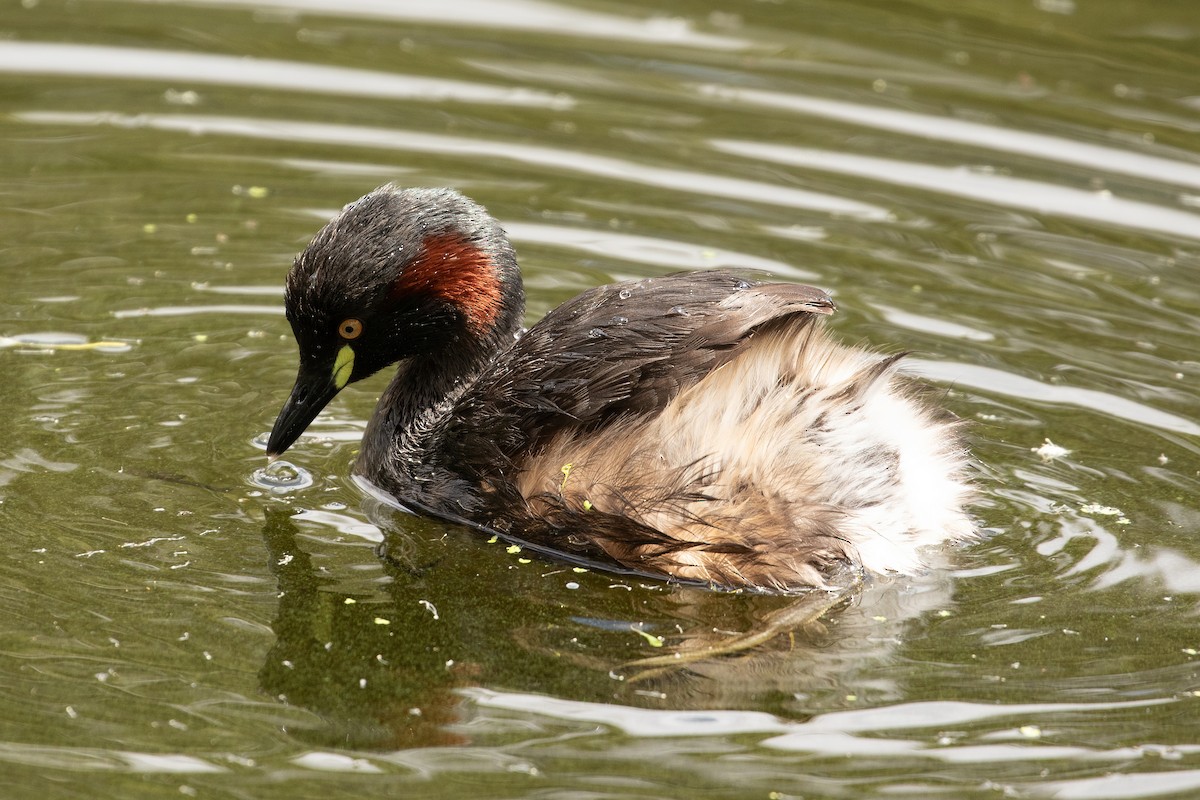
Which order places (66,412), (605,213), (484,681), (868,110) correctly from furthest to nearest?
(868,110), (605,213), (66,412), (484,681)

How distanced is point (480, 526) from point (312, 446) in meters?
0.99

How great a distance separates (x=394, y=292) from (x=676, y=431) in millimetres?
1291

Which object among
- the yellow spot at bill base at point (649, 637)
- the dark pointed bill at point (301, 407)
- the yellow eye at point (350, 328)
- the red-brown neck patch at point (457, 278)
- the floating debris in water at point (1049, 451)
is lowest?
the yellow spot at bill base at point (649, 637)

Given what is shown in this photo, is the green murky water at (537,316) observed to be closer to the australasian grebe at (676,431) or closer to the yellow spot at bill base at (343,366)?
the australasian grebe at (676,431)

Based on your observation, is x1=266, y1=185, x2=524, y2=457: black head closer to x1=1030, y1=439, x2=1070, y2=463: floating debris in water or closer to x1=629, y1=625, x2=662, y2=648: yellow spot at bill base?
x1=629, y1=625, x2=662, y2=648: yellow spot at bill base

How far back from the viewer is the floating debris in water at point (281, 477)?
234 inches

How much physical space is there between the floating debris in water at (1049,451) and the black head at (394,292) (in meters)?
2.04

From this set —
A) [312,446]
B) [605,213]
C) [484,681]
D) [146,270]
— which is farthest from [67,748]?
[605,213]

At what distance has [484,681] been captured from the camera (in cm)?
476

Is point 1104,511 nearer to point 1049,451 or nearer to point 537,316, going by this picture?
point 1049,451

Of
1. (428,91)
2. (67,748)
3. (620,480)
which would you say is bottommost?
(67,748)

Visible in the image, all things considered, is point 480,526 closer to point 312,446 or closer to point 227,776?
point 312,446

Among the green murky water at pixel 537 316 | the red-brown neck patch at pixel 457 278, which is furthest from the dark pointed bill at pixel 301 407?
the red-brown neck patch at pixel 457 278

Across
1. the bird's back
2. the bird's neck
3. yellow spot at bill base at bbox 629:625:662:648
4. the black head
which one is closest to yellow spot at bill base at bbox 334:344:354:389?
the black head
